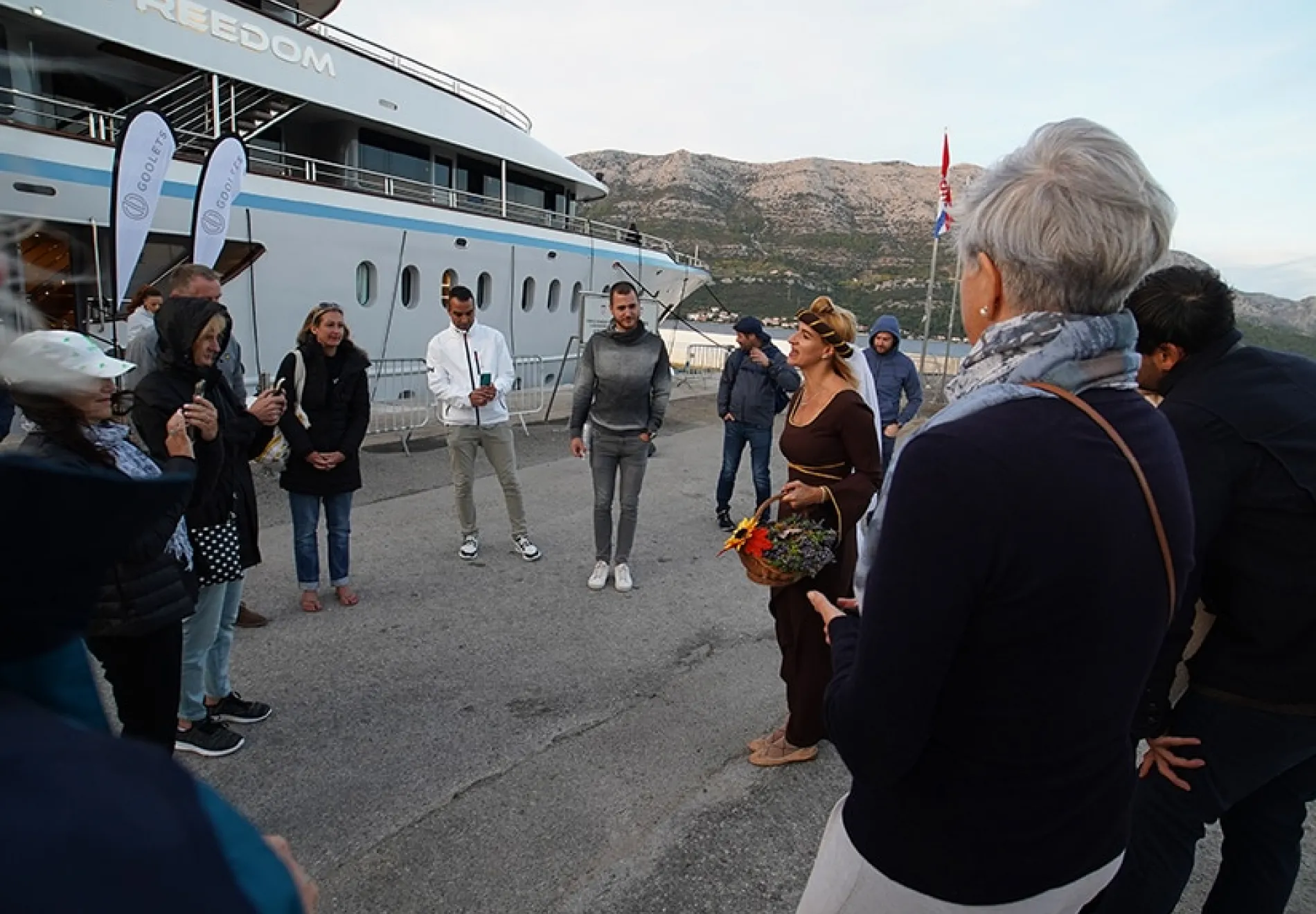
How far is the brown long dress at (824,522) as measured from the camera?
3475 millimetres

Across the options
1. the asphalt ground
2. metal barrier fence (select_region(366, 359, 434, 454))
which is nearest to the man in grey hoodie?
the asphalt ground

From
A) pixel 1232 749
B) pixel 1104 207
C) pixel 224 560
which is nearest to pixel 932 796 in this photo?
pixel 1104 207

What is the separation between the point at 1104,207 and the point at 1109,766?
1.02 metres

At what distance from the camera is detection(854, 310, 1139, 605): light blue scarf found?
1.30 m

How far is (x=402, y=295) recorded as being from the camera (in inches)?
527

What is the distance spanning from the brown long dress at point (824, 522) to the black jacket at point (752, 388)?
10.9 ft

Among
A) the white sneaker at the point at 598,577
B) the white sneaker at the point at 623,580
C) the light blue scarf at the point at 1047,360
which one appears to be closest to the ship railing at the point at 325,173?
the white sneaker at the point at 598,577

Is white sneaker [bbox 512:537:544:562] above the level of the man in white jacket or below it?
below

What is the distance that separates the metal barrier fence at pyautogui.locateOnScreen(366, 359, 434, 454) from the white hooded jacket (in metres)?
2.73

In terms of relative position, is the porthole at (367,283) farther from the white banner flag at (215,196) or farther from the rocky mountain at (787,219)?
the rocky mountain at (787,219)

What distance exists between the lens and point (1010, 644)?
1.28m

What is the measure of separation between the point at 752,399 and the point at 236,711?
16.0 ft

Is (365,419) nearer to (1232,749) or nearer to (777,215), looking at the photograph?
(1232,749)

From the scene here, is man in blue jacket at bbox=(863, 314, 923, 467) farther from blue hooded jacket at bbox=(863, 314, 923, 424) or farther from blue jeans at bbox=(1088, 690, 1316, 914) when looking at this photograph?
blue jeans at bbox=(1088, 690, 1316, 914)
